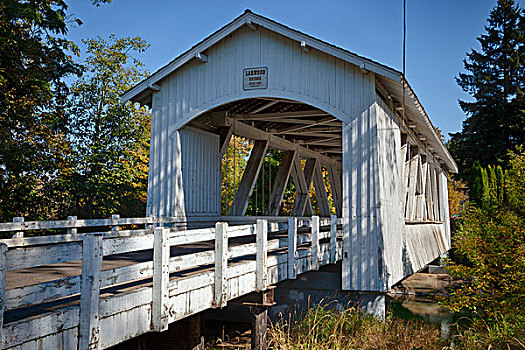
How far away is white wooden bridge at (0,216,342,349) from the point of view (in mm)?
3473

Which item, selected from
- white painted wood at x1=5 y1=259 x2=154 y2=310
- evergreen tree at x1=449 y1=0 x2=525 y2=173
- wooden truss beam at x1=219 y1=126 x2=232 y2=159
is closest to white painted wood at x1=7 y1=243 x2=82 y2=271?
white painted wood at x1=5 y1=259 x2=154 y2=310

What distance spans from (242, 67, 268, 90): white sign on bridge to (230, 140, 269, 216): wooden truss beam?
3.65 meters

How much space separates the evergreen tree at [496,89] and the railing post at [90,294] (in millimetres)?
26638

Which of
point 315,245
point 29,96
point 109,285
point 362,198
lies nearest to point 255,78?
point 362,198

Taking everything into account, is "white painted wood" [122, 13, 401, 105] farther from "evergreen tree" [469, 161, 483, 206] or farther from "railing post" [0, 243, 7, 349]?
"evergreen tree" [469, 161, 483, 206]

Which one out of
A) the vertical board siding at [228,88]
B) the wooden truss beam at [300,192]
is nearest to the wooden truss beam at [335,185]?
the wooden truss beam at [300,192]

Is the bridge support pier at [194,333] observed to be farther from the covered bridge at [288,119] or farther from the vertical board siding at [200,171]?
the vertical board siding at [200,171]

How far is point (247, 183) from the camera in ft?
45.7

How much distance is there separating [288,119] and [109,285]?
33.6 ft

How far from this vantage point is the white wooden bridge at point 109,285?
3.47 m

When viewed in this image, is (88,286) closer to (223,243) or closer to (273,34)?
(223,243)

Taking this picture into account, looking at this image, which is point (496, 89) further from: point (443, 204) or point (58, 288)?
point (58, 288)

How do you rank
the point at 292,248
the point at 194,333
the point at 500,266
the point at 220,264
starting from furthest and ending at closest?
the point at 500,266, the point at 292,248, the point at 194,333, the point at 220,264

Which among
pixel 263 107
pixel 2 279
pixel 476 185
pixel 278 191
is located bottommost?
pixel 2 279
